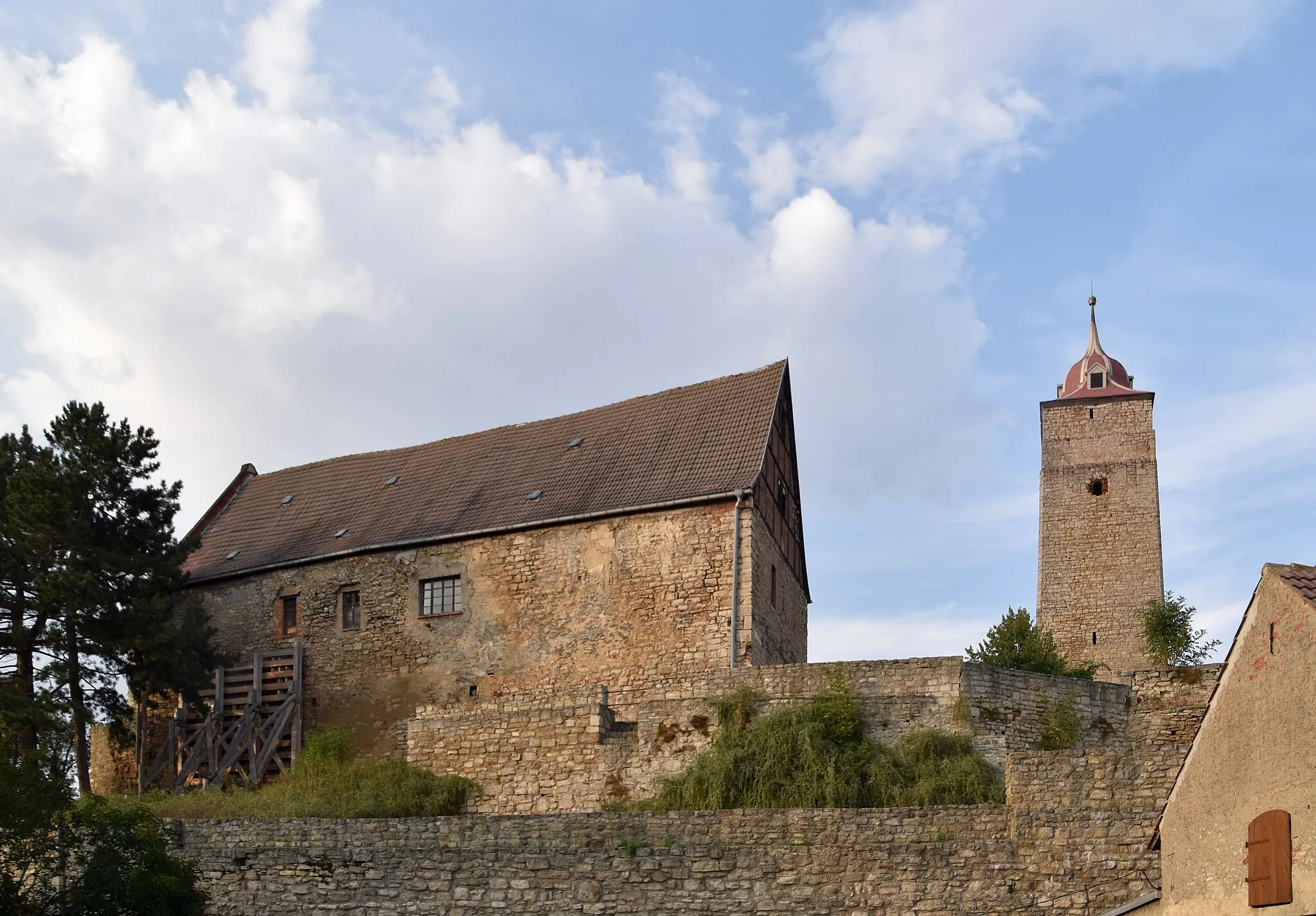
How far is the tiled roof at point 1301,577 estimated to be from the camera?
1344 cm

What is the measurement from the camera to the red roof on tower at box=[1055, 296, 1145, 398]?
41.2m

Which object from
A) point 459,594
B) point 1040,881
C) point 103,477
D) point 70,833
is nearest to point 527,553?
point 459,594

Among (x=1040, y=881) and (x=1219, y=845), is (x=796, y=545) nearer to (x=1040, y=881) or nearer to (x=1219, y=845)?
(x=1040, y=881)

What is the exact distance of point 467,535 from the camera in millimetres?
27641

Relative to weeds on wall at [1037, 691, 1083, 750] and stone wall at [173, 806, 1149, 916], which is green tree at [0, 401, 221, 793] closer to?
stone wall at [173, 806, 1149, 916]

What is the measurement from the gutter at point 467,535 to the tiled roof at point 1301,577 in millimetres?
12362

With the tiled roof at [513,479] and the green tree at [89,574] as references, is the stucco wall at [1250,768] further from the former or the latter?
the green tree at [89,574]

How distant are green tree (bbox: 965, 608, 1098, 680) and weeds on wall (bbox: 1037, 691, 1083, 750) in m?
4.93

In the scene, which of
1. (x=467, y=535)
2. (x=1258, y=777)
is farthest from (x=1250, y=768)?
(x=467, y=535)

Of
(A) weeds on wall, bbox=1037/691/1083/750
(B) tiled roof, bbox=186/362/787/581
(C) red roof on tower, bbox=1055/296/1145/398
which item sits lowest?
(A) weeds on wall, bbox=1037/691/1083/750

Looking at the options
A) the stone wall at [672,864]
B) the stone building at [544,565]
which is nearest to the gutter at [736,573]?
the stone building at [544,565]

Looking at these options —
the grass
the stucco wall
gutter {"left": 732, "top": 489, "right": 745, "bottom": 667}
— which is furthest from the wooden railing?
the stucco wall

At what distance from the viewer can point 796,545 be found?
29562 millimetres

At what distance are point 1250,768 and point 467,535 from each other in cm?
1645
